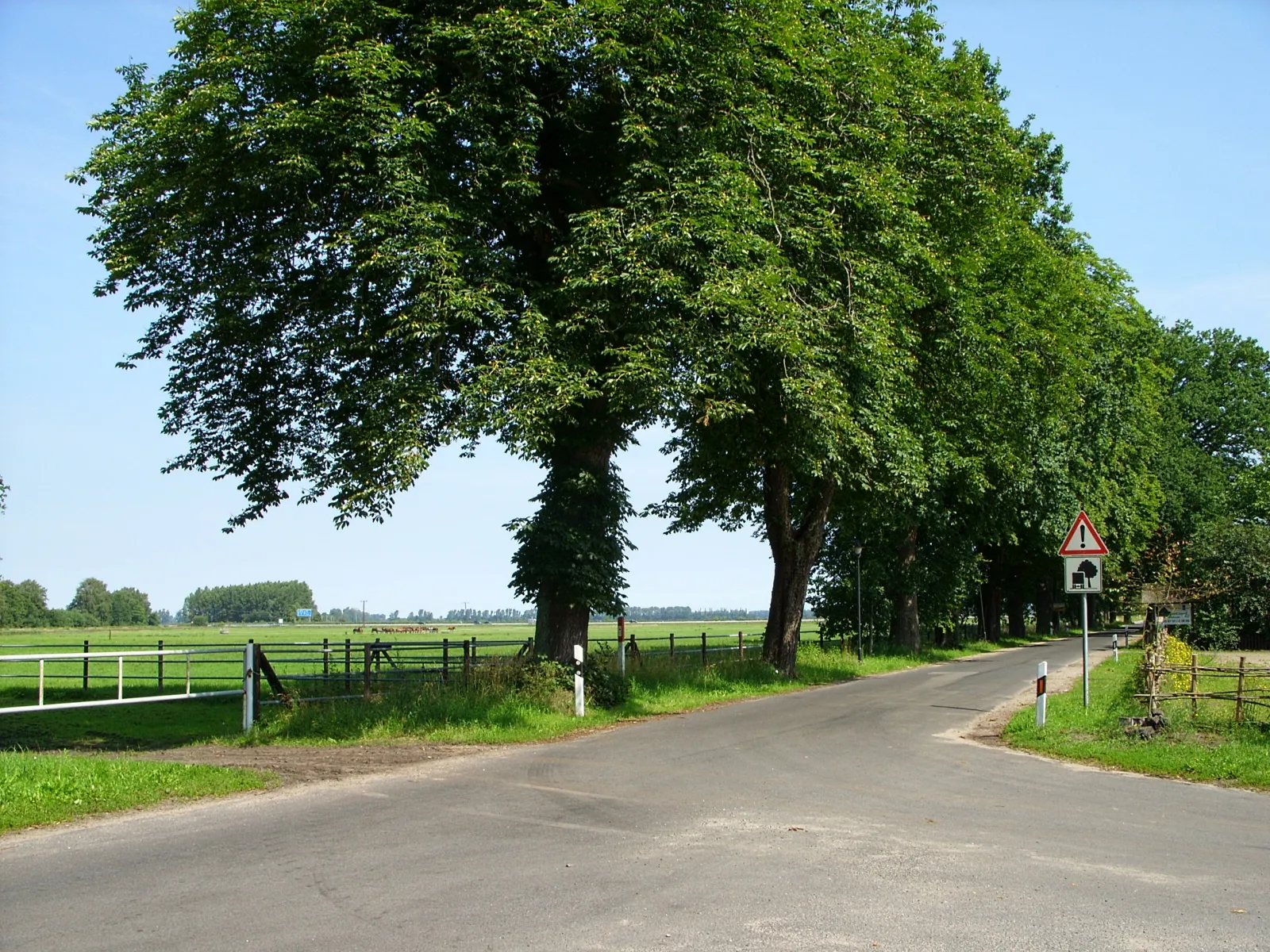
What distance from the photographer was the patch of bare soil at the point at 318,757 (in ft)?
39.5

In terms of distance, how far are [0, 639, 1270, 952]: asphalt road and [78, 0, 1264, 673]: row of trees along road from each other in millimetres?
5909

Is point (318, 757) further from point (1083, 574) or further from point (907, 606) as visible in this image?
point (907, 606)

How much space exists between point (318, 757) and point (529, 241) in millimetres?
9412

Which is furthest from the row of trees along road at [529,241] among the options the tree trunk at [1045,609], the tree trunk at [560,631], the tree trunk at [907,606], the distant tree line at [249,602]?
the distant tree line at [249,602]

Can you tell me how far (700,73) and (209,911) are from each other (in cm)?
1403

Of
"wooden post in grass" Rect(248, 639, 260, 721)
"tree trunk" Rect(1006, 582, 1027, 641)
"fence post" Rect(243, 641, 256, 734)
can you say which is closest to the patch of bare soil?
"fence post" Rect(243, 641, 256, 734)

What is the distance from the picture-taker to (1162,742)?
548 inches

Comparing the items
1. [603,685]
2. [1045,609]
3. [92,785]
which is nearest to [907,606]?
[603,685]

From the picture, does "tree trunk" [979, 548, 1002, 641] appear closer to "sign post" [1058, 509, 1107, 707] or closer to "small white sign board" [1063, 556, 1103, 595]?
"small white sign board" [1063, 556, 1103, 595]

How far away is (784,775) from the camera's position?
38.0 ft

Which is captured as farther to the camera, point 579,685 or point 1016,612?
point 1016,612

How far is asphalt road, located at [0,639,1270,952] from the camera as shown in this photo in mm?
6000

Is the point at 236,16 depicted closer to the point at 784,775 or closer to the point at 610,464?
the point at 610,464

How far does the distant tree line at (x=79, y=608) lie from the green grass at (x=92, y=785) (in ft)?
325
